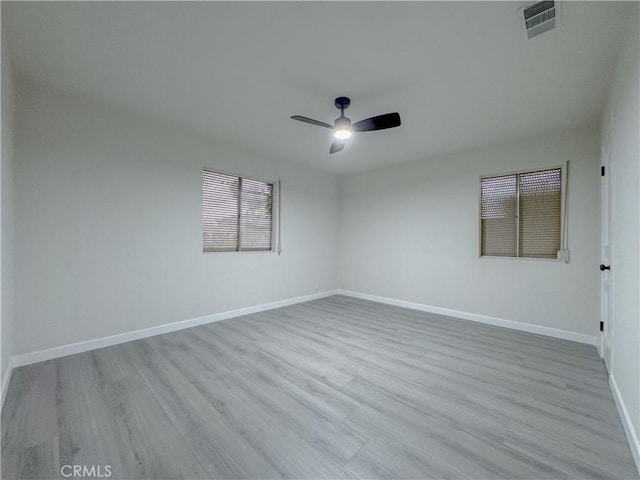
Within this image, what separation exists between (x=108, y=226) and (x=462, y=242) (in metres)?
4.96

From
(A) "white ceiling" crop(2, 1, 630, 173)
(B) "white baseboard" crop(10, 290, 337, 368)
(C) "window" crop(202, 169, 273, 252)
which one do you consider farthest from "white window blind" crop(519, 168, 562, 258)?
(B) "white baseboard" crop(10, 290, 337, 368)

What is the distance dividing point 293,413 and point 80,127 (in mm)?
3627

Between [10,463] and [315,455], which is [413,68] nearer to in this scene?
[315,455]

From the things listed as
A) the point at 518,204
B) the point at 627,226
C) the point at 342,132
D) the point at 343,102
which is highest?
the point at 343,102

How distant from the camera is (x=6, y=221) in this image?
7.30 ft

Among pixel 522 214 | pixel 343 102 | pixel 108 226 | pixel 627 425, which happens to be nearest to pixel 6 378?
pixel 108 226

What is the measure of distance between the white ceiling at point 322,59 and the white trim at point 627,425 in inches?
103

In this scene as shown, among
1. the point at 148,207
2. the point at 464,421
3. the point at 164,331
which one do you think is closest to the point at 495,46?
the point at 464,421

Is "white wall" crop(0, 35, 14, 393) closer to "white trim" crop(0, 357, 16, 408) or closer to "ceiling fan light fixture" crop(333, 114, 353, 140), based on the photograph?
"white trim" crop(0, 357, 16, 408)

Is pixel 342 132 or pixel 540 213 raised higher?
pixel 342 132

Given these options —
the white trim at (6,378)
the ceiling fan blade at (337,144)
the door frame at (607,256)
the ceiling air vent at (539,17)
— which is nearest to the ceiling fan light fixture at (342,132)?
the ceiling fan blade at (337,144)

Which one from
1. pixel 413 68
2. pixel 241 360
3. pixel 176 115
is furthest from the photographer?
pixel 176 115

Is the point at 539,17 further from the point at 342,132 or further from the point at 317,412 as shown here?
the point at 317,412

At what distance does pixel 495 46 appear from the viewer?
206cm
